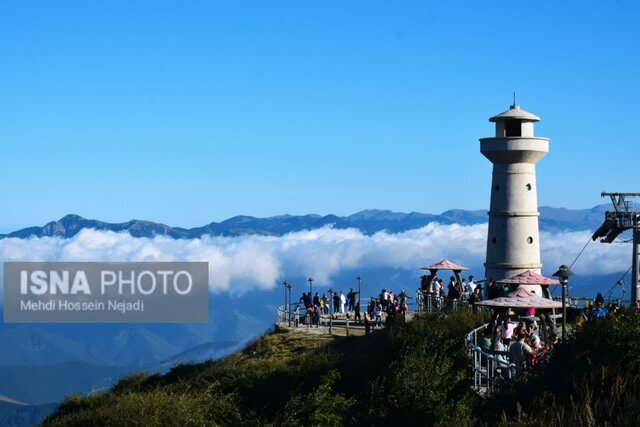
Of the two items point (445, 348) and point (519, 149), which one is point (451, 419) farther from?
point (519, 149)

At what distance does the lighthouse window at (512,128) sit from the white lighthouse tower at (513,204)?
12.1 inches

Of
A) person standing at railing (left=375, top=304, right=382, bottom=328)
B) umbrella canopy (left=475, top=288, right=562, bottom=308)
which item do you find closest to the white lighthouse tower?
person standing at railing (left=375, top=304, right=382, bottom=328)

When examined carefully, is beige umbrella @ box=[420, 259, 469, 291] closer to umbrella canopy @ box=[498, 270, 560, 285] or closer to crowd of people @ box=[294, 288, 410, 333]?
crowd of people @ box=[294, 288, 410, 333]

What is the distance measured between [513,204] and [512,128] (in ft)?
10.6

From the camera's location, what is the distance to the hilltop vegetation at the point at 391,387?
18.4 meters

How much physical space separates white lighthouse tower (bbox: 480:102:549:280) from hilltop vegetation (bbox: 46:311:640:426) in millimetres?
7570

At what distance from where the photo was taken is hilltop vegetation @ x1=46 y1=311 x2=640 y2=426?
18.4 meters

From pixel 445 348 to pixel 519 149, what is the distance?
15.3 m

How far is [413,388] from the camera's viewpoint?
2453 centimetres

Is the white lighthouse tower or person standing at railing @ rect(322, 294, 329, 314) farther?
person standing at railing @ rect(322, 294, 329, 314)

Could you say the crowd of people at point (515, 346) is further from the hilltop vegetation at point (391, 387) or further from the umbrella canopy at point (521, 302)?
the hilltop vegetation at point (391, 387)

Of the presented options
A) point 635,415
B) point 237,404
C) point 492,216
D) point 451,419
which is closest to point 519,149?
point 492,216

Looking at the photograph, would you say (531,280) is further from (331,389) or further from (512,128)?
(512,128)

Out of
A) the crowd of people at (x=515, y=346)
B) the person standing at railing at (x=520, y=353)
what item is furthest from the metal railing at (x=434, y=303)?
the person standing at railing at (x=520, y=353)
